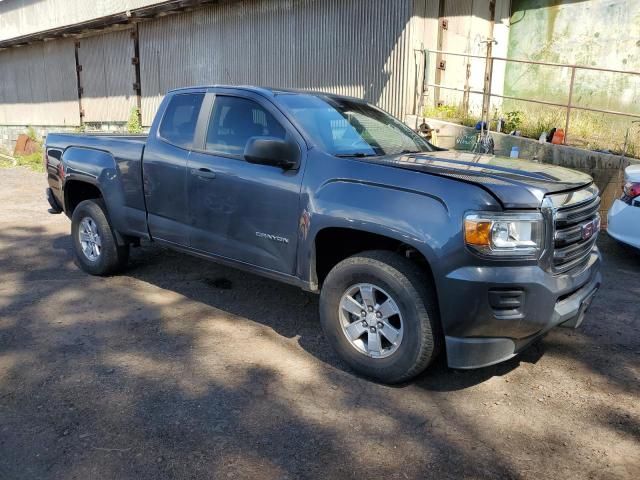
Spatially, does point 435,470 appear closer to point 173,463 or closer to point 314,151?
point 173,463

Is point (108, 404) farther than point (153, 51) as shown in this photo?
No

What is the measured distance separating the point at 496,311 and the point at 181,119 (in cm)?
320

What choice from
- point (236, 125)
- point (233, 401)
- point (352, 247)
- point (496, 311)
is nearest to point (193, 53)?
point (236, 125)

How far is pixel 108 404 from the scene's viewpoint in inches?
134

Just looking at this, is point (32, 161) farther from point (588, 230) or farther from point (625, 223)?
point (588, 230)

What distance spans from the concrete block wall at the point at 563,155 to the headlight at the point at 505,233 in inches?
211

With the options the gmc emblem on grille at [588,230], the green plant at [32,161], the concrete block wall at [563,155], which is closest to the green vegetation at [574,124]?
the concrete block wall at [563,155]

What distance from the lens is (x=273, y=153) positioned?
3932 millimetres

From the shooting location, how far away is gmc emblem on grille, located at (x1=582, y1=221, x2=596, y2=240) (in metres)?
3.68

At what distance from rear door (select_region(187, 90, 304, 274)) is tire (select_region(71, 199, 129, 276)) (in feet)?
4.29

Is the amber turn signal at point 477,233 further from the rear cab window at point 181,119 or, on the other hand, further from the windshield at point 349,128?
the rear cab window at point 181,119

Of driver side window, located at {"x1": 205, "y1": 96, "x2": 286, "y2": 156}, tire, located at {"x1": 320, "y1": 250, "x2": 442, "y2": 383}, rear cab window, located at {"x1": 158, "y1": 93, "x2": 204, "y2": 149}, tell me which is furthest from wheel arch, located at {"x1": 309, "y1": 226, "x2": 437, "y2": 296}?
rear cab window, located at {"x1": 158, "y1": 93, "x2": 204, "y2": 149}

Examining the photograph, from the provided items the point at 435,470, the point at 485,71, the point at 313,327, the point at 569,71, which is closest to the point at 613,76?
the point at 569,71

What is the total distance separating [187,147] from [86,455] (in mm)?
2695
